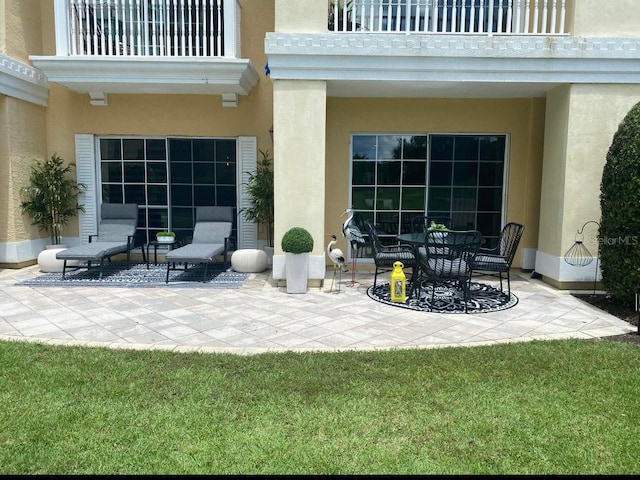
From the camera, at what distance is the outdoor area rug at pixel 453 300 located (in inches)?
235

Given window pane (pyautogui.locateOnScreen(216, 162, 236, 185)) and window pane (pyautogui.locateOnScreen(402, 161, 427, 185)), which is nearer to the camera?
window pane (pyautogui.locateOnScreen(402, 161, 427, 185))

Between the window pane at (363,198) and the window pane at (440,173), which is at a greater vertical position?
the window pane at (440,173)

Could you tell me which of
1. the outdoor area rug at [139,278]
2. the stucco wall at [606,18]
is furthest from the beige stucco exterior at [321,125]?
the outdoor area rug at [139,278]

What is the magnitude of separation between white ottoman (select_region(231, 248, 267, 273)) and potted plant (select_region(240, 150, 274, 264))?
0.42m

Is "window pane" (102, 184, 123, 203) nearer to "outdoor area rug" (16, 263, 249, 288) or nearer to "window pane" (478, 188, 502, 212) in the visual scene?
"outdoor area rug" (16, 263, 249, 288)

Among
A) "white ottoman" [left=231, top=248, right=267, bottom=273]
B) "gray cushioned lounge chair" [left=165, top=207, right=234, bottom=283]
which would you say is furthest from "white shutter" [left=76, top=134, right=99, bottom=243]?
"white ottoman" [left=231, top=248, right=267, bottom=273]

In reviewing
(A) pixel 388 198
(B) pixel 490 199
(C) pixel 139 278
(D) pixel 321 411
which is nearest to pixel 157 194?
(C) pixel 139 278

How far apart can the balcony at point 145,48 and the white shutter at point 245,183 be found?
102cm

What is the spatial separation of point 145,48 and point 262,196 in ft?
10.9

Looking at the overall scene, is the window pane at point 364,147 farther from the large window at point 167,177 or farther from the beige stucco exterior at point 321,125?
the large window at point 167,177

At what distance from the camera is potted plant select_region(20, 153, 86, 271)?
8523mm

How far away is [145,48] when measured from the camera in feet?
26.6

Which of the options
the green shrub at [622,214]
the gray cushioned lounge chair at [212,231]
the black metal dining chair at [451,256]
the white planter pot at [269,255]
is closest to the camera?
the green shrub at [622,214]

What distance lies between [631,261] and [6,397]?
6.80 metres
